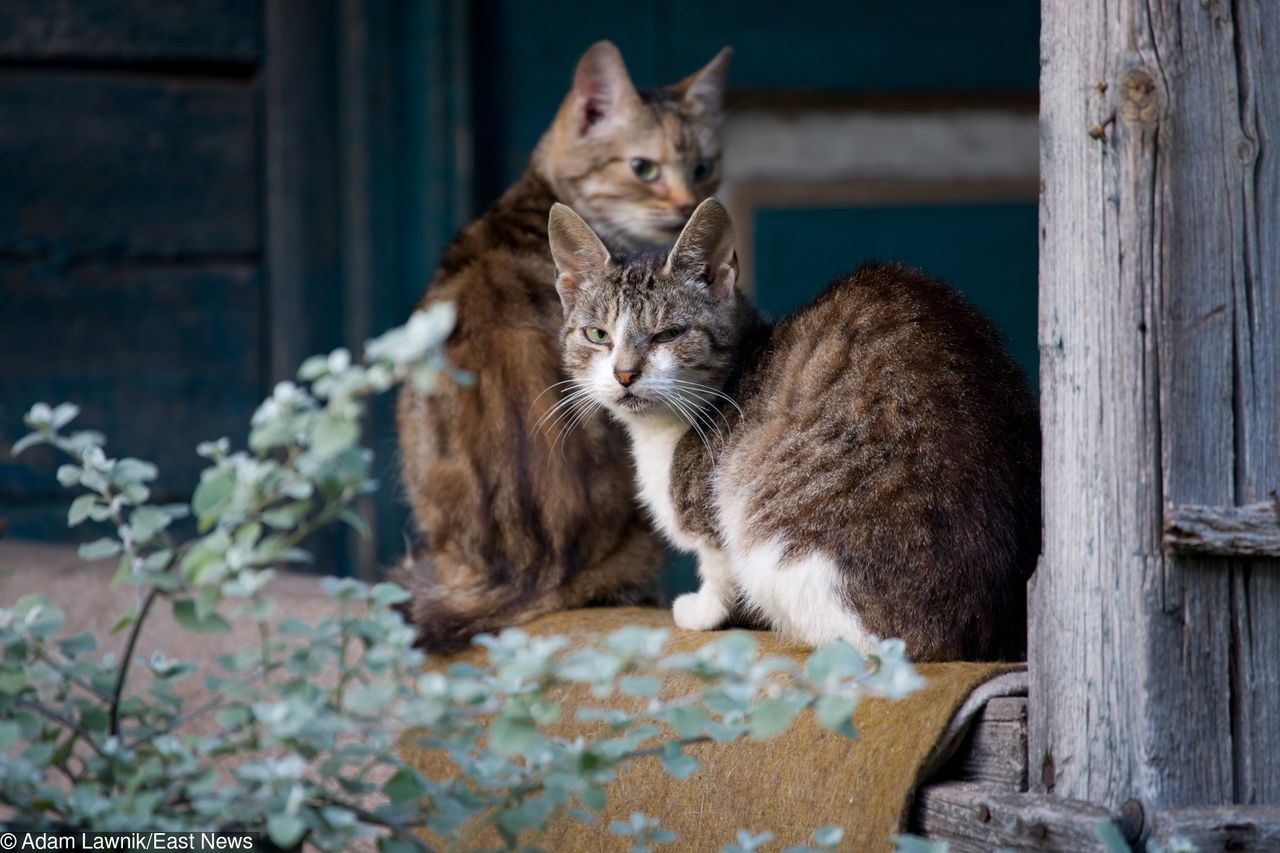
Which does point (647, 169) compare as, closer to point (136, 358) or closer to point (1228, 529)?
point (136, 358)

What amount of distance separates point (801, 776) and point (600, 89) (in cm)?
204

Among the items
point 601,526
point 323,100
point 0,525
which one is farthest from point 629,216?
point 0,525

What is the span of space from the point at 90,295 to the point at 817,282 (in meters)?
2.31

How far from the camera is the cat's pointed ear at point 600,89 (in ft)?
12.0

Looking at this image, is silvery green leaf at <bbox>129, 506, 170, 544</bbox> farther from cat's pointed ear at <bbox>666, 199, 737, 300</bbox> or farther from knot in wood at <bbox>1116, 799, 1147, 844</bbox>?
cat's pointed ear at <bbox>666, 199, 737, 300</bbox>

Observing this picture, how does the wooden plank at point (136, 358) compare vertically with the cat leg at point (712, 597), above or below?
above

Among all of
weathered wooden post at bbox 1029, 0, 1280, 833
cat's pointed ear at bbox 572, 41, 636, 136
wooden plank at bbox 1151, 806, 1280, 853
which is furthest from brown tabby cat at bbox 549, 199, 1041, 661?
cat's pointed ear at bbox 572, 41, 636, 136

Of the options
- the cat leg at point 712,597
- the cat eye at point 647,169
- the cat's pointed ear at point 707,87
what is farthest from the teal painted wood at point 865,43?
the cat leg at point 712,597

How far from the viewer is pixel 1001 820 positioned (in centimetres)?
203

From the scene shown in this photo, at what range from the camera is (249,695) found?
5.07 feet

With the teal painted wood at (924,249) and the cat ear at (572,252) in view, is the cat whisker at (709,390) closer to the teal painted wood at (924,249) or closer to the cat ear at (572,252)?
the cat ear at (572,252)

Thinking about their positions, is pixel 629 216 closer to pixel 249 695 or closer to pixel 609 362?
pixel 609 362

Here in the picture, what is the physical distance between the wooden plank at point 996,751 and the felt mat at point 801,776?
0.03 m

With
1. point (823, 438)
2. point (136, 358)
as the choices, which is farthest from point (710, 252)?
point (136, 358)
